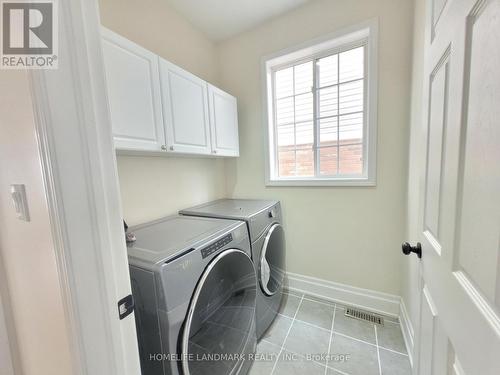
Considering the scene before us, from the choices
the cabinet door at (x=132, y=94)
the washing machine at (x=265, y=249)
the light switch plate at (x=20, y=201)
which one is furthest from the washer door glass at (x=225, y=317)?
the cabinet door at (x=132, y=94)

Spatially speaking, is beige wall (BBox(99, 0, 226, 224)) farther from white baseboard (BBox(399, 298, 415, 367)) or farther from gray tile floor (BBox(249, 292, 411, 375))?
white baseboard (BBox(399, 298, 415, 367))

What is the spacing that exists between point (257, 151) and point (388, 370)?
1.93 meters

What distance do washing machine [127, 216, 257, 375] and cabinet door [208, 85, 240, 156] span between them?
0.73 meters

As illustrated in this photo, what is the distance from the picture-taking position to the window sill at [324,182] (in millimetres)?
1733

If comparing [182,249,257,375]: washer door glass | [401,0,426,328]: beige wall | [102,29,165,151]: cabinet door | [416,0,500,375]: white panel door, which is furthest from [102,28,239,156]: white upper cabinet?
[401,0,426,328]: beige wall

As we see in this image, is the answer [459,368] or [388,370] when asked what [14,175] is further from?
[388,370]

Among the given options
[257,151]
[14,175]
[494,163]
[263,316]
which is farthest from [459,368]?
[257,151]

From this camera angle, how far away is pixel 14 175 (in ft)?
2.00

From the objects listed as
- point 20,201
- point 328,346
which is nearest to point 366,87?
point 328,346

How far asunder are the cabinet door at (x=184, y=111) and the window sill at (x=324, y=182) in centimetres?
78

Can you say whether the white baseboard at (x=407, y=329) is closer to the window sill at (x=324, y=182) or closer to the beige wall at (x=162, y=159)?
the window sill at (x=324, y=182)

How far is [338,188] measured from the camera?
72.7 inches

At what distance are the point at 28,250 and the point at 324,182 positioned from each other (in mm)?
1862

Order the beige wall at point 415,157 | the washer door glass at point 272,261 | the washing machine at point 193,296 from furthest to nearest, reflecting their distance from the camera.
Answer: the washer door glass at point 272,261
the beige wall at point 415,157
the washing machine at point 193,296
